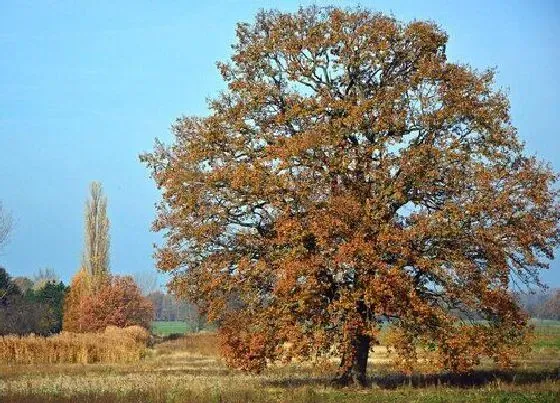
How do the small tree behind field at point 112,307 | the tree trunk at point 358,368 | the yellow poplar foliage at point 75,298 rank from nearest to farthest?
the tree trunk at point 358,368 < the small tree behind field at point 112,307 < the yellow poplar foliage at point 75,298

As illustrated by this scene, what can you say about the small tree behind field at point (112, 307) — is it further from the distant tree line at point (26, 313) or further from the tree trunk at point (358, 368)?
the tree trunk at point (358, 368)

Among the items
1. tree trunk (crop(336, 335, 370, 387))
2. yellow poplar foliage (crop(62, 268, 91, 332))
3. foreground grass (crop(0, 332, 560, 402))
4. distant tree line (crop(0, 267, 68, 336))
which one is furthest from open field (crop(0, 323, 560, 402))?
distant tree line (crop(0, 267, 68, 336))

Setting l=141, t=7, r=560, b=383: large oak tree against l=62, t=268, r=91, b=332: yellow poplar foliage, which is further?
l=62, t=268, r=91, b=332: yellow poplar foliage

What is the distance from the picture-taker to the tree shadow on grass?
2708 centimetres

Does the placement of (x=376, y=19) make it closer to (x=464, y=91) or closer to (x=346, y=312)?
(x=464, y=91)

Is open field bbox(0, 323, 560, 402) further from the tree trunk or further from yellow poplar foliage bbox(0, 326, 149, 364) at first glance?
yellow poplar foliage bbox(0, 326, 149, 364)

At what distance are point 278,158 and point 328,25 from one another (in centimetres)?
557

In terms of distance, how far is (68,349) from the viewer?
4897 cm

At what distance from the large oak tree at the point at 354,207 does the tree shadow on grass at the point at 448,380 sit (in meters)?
1.75

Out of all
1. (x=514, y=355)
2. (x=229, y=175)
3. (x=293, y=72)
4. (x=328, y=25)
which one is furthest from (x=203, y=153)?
(x=514, y=355)

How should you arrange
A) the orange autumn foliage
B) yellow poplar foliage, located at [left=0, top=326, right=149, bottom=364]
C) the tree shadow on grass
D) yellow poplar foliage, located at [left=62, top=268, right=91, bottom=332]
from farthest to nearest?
yellow poplar foliage, located at [left=62, top=268, right=91, bottom=332], the orange autumn foliage, yellow poplar foliage, located at [left=0, top=326, right=149, bottom=364], the tree shadow on grass

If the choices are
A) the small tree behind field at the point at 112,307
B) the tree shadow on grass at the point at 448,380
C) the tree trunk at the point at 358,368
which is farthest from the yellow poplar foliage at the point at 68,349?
the tree trunk at the point at 358,368

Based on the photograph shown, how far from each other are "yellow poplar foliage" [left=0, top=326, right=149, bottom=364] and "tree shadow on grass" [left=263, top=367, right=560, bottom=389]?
2201cm

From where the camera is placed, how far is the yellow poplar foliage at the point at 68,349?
4744 centimetres
